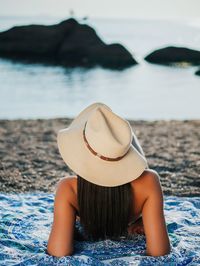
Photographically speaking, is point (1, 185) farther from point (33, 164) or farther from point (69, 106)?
point (69, 106)

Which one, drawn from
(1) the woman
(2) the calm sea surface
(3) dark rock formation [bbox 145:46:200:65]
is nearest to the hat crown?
(1) the woman

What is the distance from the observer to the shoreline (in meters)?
3.92

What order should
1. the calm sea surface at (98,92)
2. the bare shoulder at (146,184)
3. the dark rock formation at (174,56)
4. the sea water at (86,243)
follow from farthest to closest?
the dark rock formation at (174,56)
the calm sea surface at (98,92)
the sea water at (86,243)
the bare shoulder at (146,184)

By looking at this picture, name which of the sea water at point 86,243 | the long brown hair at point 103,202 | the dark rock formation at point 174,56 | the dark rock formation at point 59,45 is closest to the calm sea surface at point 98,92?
the dark rock formation at point 174,56

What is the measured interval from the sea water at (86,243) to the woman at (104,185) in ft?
0.20

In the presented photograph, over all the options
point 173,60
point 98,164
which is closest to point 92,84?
point 173,60

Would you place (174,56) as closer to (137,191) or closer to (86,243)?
(86,243)

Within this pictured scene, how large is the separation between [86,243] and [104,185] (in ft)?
1.72

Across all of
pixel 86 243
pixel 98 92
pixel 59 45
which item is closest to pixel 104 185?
pixel 86 243

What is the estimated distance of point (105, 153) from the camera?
182 cm

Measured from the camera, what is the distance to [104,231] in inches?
84.3

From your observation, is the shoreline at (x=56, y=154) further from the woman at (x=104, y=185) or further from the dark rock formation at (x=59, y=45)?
the dark rock formation at (x=59, y=45)

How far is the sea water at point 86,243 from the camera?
2.06 metres

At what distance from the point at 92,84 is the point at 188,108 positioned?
5004mm
